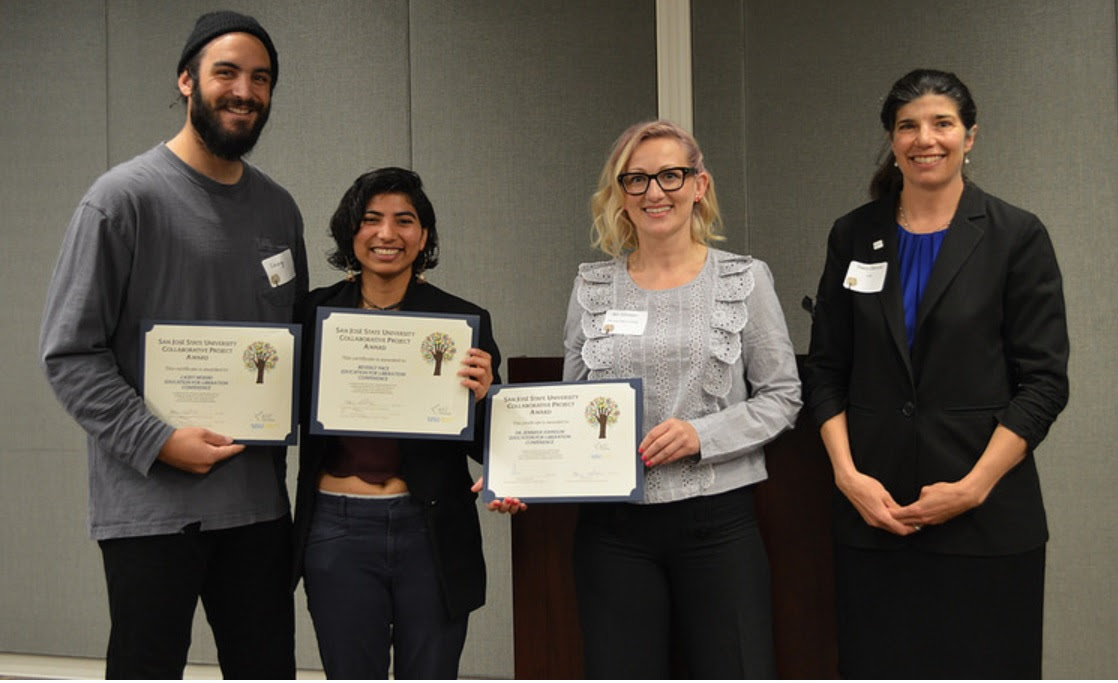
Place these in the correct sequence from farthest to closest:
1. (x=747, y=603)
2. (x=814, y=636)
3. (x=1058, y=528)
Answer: (x=1058, y=528) < (x=814, y=636) < (x=747, y=603)

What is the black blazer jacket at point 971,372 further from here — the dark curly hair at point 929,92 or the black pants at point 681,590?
the black pants at point 681,590

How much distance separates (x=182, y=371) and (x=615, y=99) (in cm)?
223

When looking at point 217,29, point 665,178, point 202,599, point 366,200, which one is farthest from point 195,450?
point 665,178

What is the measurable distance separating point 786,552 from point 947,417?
0.64 m

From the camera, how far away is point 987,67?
3.32 metres

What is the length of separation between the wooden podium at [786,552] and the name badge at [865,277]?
1.39ft

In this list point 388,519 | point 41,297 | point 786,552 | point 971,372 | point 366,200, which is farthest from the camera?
point 41,297

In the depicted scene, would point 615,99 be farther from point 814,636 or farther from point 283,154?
point 814,636

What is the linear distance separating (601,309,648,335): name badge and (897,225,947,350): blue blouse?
0.59 metres

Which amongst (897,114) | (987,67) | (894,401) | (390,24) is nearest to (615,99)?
(390,24)

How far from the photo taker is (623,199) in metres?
2.17

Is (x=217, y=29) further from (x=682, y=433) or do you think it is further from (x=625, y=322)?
(x=682, y=433)

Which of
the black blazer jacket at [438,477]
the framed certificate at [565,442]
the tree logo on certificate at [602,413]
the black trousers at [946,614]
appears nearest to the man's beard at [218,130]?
the black blazer jacket at [438,477]

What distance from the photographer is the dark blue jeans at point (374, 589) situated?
79.4 inches
